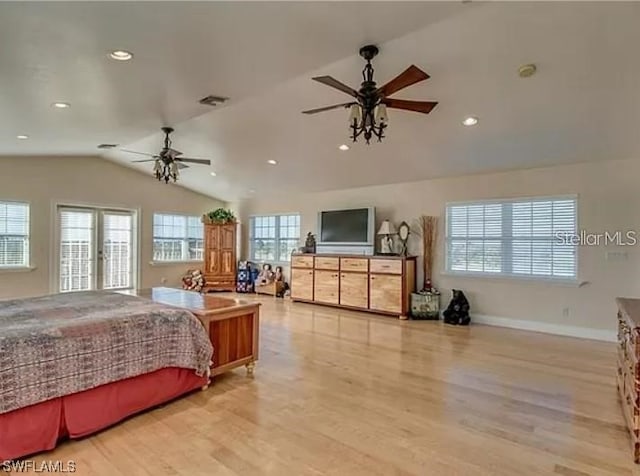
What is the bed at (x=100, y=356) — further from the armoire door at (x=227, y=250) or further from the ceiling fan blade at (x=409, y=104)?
the armoire door at (x=227, y=250)

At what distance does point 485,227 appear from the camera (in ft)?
21.5

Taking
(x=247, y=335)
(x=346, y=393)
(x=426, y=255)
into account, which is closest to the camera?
(x=346, y=393)

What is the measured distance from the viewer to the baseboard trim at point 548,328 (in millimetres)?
5441

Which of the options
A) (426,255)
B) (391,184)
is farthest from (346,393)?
(391,184)

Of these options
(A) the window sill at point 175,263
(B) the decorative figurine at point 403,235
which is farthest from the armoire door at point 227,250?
(B) the decorative figurine at point 403,235

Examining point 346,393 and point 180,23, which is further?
point 346,393

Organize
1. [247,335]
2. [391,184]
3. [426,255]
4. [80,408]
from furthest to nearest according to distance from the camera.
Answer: [391,184]
[426,255]
[247,335]
[80,408]

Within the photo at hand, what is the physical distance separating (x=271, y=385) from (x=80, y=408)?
1.54 metres

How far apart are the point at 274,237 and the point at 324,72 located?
6109 mm

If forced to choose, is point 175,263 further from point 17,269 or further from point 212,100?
point 212,100

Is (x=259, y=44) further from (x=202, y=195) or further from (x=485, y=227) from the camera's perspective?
(x=202, y=195)

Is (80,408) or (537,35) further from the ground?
(537,35)

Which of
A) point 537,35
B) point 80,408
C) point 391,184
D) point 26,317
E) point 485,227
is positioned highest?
point 537,35

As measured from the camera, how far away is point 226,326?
147 inches
